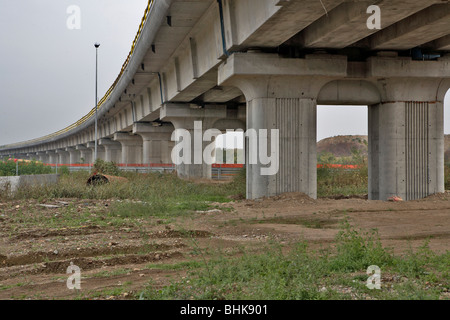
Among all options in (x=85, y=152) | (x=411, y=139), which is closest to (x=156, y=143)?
(x=411, y=139)

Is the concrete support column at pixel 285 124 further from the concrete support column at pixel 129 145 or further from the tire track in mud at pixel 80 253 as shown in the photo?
the concrete support column at pixel 129 145

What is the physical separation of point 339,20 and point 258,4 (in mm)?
2100

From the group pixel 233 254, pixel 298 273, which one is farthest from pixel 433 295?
pixel 233 254

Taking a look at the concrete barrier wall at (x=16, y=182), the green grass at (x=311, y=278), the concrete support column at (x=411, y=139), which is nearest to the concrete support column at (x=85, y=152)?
the concrete barrier wall at (x=16, y=182)

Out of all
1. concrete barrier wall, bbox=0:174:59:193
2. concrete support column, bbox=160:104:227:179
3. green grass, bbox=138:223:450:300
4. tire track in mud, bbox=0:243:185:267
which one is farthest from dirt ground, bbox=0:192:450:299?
concrete support column, bbox=160:104:227:179

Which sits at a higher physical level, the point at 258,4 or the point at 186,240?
the point at 258,4

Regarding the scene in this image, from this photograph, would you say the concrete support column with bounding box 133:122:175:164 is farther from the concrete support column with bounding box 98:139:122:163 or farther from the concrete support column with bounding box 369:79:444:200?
the concrete support column with bounding box 369:79:444:200

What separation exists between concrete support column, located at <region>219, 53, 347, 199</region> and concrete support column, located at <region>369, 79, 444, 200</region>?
2.43 m

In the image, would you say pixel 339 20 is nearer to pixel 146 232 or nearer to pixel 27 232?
pixel 146 232

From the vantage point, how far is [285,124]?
16.4m

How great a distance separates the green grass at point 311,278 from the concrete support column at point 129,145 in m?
46.4

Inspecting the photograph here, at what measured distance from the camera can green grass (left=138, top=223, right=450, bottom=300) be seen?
16.7ft

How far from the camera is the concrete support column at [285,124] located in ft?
53.0
